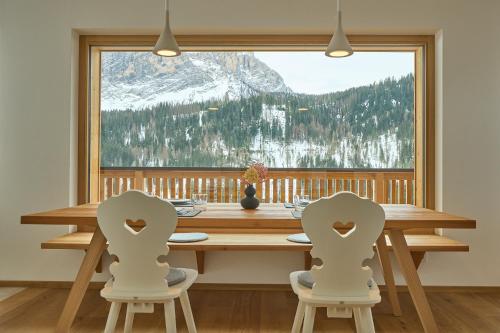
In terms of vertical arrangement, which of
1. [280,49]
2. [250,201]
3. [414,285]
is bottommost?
[414,285]

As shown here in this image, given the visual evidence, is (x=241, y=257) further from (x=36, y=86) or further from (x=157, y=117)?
(x=36, y=86)

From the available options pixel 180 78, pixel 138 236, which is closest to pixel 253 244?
pixel 138 236

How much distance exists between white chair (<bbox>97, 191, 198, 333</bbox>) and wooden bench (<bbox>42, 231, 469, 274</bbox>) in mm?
798

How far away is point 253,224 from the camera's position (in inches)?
83.4

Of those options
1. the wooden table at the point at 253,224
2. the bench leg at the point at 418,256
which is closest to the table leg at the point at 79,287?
the wooden table at the point at 253,224

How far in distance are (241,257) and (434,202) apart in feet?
5.29

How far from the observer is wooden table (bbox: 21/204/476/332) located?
6.87 feet

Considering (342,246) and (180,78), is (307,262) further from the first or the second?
(180,78)

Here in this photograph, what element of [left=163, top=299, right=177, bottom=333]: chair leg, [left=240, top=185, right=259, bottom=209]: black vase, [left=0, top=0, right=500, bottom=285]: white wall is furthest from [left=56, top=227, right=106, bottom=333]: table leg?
[left=0, top=0, right=500, bottom=285]: white wall

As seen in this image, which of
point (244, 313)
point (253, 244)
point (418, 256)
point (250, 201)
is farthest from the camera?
point (418, 256)

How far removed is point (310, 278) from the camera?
1978 millimetres

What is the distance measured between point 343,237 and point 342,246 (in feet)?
0.13

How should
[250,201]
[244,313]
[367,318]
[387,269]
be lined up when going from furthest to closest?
[244,313], [387,269], [250,201], [367,318]

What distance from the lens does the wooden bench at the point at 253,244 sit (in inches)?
113
